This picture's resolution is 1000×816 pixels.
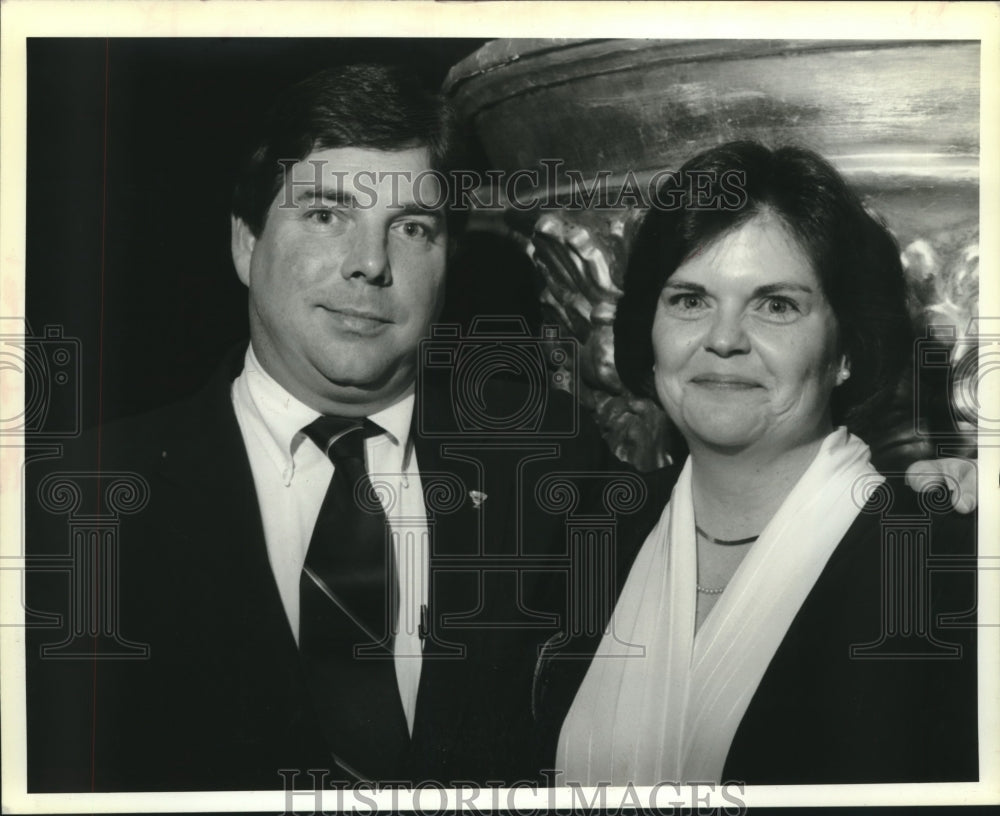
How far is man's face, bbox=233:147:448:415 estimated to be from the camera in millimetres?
2455

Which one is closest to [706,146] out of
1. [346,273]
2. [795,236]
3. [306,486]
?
[795,236]

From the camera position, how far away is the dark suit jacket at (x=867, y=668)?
2561 millimetres

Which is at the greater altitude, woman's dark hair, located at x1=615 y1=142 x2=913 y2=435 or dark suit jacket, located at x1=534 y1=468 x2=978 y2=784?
→ woman's dark hair, located at x1=615 y1=142 x2=913 y2=435

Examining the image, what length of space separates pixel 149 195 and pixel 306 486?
0.76 meters

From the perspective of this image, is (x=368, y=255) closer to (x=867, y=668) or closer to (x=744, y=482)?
(x=744, y=482)

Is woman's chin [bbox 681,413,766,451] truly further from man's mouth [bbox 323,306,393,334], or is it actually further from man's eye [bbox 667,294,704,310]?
man's mouth [bbox 323,306,393,334]

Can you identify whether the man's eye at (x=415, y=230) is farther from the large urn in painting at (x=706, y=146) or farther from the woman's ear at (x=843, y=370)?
the woman's ear at (x=843, y=370)

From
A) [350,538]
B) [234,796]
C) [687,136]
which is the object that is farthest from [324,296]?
[234,796]

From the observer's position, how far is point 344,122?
2479 millimetres

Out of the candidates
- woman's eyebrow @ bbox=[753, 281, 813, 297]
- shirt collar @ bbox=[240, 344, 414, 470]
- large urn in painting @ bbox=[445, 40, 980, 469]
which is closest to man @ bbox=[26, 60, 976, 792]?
shirt collar @ bbox=[240, 344, 414, 470]

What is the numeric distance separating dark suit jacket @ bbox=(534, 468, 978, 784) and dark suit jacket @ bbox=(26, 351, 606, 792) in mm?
178

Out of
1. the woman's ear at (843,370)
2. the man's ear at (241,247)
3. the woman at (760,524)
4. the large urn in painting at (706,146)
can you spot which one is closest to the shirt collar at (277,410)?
the man's ear at (241,247)

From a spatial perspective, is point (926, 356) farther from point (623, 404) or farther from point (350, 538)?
point (350, 538)

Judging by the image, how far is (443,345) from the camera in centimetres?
254
